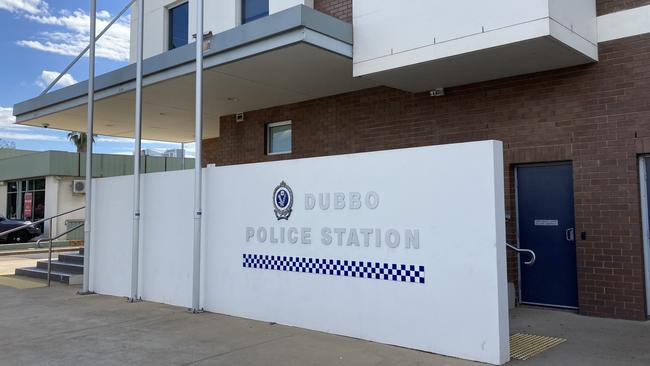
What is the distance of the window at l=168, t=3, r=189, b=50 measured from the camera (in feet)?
44.4

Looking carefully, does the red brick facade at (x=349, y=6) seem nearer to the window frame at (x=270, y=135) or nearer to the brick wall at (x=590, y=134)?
the brick wall at (x=590, y=134)

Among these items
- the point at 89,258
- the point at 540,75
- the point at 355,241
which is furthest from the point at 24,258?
the point at 540,75

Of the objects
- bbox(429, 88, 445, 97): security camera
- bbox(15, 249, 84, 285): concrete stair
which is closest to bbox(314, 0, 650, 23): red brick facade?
bbox(429, 88, 445, 97): security camera

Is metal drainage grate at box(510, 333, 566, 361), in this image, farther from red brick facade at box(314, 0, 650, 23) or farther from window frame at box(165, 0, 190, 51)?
window frame at box(165, 0, 190, 51)

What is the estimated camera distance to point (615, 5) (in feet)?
27.1

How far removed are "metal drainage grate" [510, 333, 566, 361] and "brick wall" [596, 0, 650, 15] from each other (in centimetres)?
482

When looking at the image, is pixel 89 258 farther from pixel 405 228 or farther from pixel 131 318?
pixel 405 228

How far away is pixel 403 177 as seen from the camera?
22.2 feet

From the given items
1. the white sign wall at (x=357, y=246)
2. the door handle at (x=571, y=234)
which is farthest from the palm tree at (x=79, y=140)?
the door handle at (x=571, y=234)

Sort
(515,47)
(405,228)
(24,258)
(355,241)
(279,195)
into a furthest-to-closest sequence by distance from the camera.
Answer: (24,258) < (279,195) < (515,47) < (355,241) < (405,228)

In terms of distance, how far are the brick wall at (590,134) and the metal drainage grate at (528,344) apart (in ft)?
5.87

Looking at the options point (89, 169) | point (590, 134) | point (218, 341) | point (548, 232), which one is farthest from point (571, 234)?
point (89, 169)

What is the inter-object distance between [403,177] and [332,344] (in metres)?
2.19

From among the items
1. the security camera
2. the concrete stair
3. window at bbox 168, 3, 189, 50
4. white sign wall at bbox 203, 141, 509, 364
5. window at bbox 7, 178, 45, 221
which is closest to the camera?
white sign wall at bbox 203, 141, 509, 364
